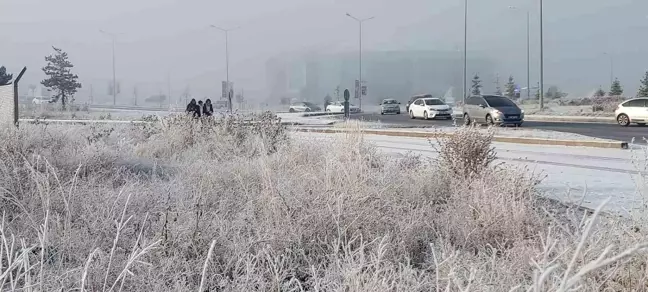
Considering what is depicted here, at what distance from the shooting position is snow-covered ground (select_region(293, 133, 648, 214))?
20.1ft

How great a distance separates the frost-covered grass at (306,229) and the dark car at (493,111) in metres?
18.6

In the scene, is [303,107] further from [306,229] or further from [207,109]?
[306,229]

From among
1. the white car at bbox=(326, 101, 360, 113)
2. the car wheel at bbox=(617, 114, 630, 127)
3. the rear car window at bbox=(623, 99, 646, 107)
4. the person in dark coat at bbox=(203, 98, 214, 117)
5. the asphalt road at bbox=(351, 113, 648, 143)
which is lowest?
the asphalt road at bbox=(351, 113, 648, 143)

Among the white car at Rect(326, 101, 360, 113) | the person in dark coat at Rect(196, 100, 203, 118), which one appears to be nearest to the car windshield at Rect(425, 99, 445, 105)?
the white car at Rect(326, 101, 360, 113)

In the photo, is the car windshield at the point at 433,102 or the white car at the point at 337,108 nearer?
the car windshield at the point at 433,102

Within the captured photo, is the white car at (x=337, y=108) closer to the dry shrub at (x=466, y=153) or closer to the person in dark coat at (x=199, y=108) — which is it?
the person in dark coat at (x=199, y=108)

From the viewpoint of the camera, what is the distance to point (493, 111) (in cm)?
2598

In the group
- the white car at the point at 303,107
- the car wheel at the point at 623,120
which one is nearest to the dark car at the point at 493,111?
the car wheel at the point at 623,120

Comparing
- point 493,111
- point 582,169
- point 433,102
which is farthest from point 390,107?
point 582,169

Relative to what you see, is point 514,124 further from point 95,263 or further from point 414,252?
point 95,263

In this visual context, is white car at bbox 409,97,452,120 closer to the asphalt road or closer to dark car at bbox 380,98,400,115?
the asphalt road

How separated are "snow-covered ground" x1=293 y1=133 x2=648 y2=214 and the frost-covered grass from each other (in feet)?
2.09

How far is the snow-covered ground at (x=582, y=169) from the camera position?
6125 millimetres

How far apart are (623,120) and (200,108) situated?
20.9 metres
